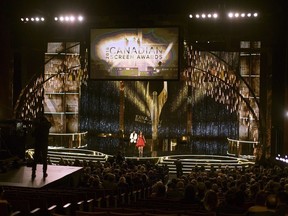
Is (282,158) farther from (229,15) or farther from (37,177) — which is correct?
(37,177)

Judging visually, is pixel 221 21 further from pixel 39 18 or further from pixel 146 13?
pixel 39 18

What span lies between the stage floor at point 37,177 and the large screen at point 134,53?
5522 mm

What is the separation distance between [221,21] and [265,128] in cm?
426

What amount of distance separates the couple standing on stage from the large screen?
6.36 m

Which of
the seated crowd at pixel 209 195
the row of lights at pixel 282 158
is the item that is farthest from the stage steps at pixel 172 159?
the seated crowd at pixel 209 195

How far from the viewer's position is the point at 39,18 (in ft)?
63.0

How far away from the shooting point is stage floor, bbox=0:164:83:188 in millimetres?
9961

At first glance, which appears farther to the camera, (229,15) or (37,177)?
(229,15)

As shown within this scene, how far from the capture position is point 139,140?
23.0 meters

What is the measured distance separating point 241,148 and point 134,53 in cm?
858

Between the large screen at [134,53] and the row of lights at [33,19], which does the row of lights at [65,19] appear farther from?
A: the large screen at [134,53]

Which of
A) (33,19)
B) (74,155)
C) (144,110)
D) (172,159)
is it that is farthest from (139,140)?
(33,19)

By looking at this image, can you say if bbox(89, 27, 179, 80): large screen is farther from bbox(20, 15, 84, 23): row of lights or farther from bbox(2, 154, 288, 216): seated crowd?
bbox(2, 154, 288, 216): seated crowd

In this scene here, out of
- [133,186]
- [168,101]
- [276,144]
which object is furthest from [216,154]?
[133,186]
